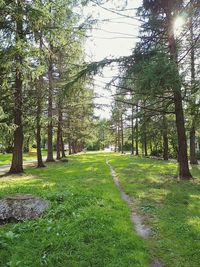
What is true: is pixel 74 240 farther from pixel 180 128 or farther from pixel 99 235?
pixel 180 128

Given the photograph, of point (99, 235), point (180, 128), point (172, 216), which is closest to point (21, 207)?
point (99, 235)

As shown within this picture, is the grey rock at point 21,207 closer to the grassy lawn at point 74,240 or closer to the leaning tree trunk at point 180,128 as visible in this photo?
the grassy lawn at point 74,240

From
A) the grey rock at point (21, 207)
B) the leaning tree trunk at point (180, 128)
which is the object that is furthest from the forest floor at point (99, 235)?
the leaning tree trunk at point (180, 128)

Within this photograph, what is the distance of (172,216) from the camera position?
24.1 ft

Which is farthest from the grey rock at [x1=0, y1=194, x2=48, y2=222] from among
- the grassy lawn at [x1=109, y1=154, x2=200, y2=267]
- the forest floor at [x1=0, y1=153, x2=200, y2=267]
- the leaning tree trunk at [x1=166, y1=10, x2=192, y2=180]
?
the leaning tree trunk at [x1=166, y1=10, x2=192, y2=180]

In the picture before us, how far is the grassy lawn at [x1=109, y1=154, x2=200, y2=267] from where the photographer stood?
5156mm

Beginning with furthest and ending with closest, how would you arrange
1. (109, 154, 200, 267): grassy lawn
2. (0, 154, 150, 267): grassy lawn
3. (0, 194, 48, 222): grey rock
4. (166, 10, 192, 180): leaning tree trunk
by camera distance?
(166, 10, 192, 180): leaning tree trunk, (0, 194, 48, 222): grey rock, (109, 154, 200, 267): grassy lawn, (0, 154, 150, 267): grassy lawn

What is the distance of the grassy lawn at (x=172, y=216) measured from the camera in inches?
203

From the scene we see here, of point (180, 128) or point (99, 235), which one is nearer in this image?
point (99, 235)

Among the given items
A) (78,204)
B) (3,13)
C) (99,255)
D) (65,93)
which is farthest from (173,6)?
(99,255)

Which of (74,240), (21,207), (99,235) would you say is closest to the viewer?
(74,240)

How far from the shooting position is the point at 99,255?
5.00 m

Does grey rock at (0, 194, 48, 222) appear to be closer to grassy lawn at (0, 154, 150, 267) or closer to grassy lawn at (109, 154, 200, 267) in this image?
grassy lawn at (0, 154, 150, 267)

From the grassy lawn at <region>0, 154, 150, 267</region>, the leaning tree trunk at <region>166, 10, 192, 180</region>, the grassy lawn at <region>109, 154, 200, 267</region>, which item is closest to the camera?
the grassy lawn at <region>0, 154, 150, 267</region>
